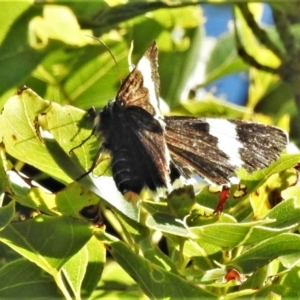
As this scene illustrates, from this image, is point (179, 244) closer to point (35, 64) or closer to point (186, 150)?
point (186, 150)

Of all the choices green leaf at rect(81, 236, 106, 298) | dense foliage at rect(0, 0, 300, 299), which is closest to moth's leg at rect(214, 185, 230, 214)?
dense foliage at rect(0, 0, 300, 299)

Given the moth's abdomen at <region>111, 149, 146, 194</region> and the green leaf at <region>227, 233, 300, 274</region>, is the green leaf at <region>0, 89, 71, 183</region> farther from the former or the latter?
the green leaf at <region>227, 233, 300, 274</region>

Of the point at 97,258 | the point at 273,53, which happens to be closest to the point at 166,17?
the point at 273,53

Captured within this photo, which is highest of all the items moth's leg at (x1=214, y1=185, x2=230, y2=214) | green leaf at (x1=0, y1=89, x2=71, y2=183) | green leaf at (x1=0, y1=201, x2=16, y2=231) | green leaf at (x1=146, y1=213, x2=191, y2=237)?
green leaf at (x1=0, y1=89, x2=71, y2=183)

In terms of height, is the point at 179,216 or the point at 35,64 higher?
the point at 35,64

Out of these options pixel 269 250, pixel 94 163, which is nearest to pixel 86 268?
pixel 94 163

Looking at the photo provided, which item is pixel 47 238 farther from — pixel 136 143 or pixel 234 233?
pixel 136 143
